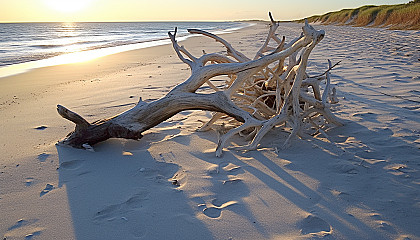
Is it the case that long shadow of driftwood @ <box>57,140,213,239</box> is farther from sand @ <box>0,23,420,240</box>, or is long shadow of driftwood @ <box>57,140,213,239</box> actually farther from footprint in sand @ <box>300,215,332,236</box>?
footprint in sand @ <box>300,215,332,236</box>

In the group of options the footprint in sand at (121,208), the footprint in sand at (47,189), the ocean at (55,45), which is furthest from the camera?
the ocean at (55,45)

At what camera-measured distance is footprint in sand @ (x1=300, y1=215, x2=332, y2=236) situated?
166 centimetres

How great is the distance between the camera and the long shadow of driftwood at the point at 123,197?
172cm

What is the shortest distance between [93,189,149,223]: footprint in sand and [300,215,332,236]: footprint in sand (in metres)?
0.93

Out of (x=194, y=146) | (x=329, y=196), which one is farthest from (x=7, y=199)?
(x=329, y=196)

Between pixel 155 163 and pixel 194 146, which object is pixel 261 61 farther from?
pixel 155 163

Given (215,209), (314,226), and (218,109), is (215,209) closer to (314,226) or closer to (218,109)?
(314,226)

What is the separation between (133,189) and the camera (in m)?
2.14

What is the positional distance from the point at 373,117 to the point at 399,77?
2.19 meters

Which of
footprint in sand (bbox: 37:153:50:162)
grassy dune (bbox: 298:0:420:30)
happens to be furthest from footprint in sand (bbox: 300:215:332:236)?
grassy dune (bbox: 298:0:420:30)

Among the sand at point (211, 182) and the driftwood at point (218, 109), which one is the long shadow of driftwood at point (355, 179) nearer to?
the sand at point (211, 182)

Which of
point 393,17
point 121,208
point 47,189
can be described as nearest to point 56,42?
point 47,189

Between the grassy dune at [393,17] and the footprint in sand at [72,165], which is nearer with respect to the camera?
the footprint in sand at [72,165]

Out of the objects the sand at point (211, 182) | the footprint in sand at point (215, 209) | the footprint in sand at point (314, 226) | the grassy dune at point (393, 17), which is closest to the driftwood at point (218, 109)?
the sand at point (211, 182)
